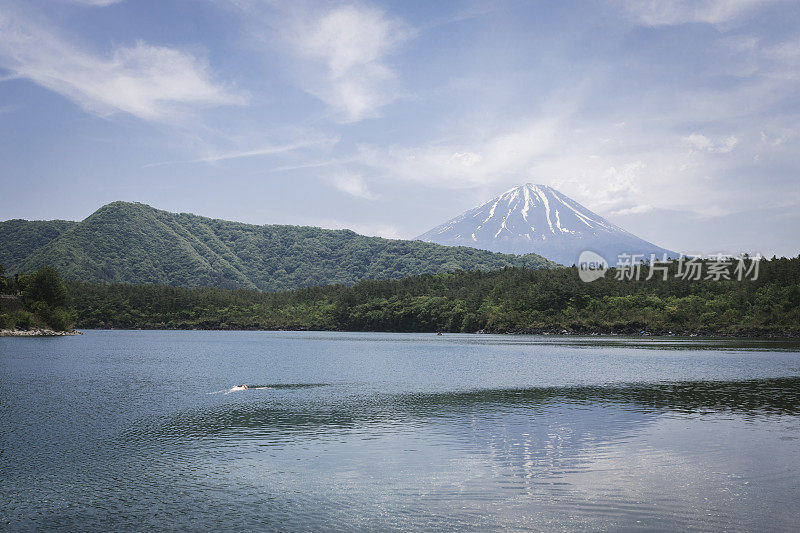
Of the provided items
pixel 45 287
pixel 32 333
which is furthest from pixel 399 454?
pixel 45 287

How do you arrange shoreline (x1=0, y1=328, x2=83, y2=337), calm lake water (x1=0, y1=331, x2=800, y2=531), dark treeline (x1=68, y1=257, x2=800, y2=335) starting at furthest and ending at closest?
dark treeline (x1=68, y1=257, x2=800, y2=335) → shoreline (x1=0, y1=328, x2=83, y2=337) → calm lake water (x1=0, y1=331, x2=800, y2=531)

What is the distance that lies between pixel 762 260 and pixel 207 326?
449 feet

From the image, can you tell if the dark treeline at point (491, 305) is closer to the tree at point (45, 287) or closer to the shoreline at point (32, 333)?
the shoreline at point (32, 333)

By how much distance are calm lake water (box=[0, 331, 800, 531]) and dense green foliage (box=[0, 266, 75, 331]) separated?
2455 inches

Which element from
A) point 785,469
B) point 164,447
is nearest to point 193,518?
point 164,447

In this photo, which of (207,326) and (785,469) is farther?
(207,326)

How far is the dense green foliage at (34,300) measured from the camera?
297 feet

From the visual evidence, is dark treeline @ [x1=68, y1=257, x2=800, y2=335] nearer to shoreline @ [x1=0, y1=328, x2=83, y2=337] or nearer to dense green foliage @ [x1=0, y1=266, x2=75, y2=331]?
shoreline @ [x1=0, y1=328, x2=83, y2=337]

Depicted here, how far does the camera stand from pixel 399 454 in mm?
18734

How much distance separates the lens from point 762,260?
121 m

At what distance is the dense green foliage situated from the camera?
90.6m

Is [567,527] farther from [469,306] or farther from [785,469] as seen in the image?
[469,306]

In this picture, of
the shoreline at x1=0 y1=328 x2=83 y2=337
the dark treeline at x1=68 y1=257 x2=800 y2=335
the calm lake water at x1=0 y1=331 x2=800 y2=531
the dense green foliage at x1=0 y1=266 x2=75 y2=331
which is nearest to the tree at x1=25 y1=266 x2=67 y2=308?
the dense green foliage at x1=0 y1=266 x2=75 y2=331

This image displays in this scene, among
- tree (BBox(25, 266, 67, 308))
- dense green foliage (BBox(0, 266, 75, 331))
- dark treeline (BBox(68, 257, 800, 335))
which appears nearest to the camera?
dense green foliage (BBox(0, 266, 75, 331))
